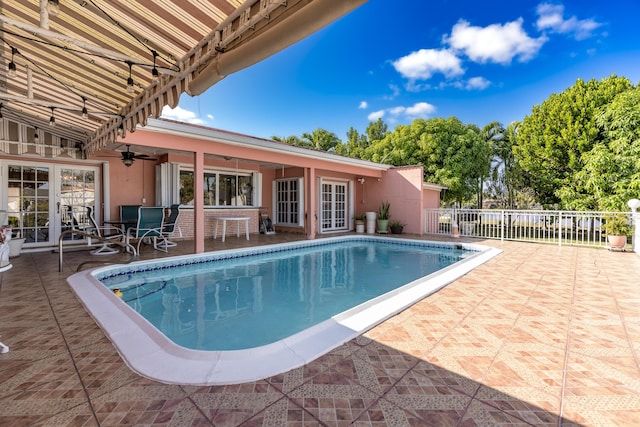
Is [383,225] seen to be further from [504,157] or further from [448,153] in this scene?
[504,157]

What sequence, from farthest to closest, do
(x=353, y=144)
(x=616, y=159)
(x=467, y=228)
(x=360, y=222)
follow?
(x=353, y=144) < (x=360, y=222) < (x=467, y=228) < (x=616, y=159)

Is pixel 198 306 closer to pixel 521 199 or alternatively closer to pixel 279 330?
pixel 279 330

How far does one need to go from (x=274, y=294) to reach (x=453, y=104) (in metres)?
21.8

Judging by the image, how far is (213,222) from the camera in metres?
10.2

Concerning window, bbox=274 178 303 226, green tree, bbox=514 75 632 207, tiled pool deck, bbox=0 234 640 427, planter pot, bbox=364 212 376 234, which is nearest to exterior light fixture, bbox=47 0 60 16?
tiled pool deck, bbox=0 234 640 427

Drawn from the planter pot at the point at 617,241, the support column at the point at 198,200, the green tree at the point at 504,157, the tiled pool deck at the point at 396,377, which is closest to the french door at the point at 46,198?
the support column at the point at 198,200

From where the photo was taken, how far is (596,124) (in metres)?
13.3

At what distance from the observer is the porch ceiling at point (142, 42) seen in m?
2.12

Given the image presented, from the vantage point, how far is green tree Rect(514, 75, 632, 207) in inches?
530

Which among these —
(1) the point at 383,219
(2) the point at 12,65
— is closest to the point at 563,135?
(1) the point at 383,219

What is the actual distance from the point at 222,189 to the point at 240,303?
272 inches

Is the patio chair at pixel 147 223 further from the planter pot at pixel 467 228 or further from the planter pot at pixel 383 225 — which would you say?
the planter pot at pixel 467 228

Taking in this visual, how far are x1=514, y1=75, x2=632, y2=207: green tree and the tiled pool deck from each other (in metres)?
13.6

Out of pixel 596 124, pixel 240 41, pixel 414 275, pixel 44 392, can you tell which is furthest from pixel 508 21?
pixel 44 392
